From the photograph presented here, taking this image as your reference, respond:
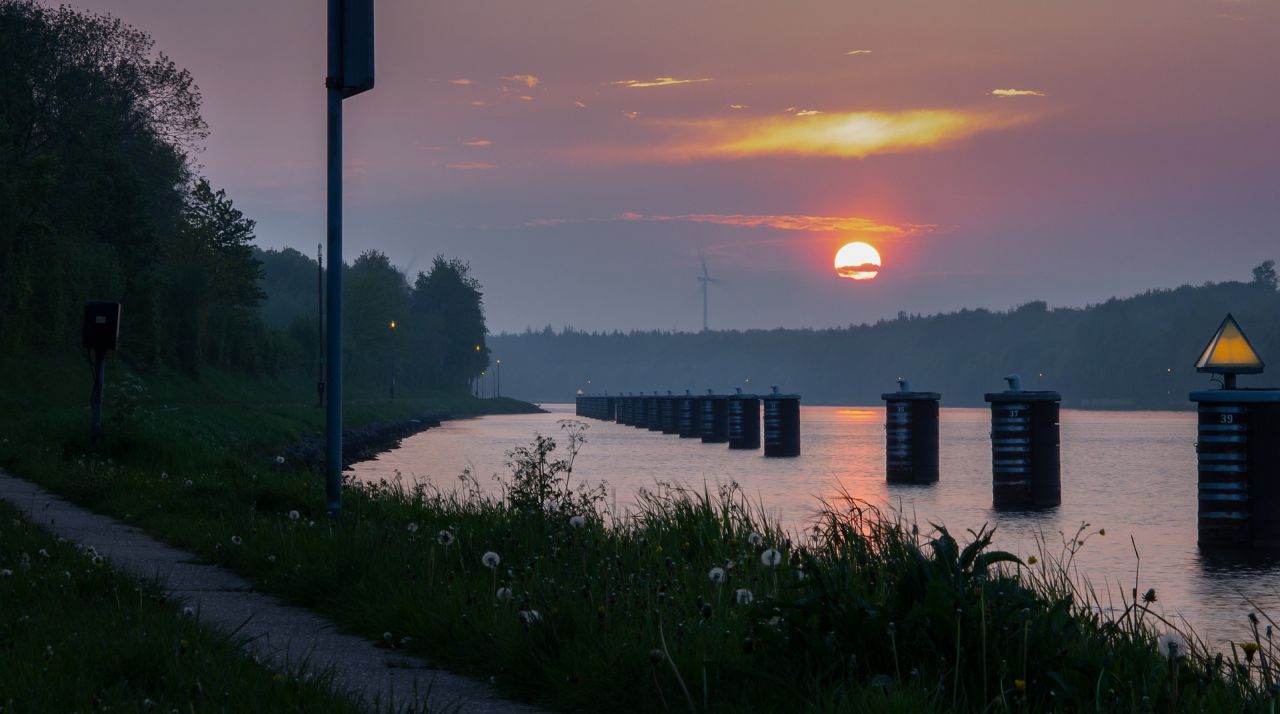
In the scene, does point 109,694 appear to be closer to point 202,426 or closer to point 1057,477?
point 1057,477

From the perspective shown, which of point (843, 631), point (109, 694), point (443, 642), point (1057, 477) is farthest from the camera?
point (1057, 477)

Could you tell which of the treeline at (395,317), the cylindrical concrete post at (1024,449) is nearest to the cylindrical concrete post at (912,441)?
the cylindrical concrete post at (1024,449)

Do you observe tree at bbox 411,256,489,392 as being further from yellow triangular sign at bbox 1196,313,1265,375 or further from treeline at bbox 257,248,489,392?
yellow triangular sign at bbox 1196,313,1265,375

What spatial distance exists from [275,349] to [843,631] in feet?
271

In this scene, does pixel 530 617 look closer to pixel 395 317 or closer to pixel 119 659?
pixel 119 659

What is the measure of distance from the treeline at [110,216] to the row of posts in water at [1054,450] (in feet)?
104

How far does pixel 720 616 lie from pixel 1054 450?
966 inches

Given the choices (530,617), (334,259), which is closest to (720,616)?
(530,617)

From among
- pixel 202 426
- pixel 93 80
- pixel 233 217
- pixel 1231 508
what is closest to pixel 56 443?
pixel 202 426

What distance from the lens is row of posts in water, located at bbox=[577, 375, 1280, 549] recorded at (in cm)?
2039

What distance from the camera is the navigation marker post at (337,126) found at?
12.2m

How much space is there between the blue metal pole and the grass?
12.3ft

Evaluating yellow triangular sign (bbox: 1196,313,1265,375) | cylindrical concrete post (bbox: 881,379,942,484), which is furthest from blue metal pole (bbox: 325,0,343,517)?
cylindrical concrete post (bbox: 881,379,942,484)

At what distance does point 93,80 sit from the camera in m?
66.3
